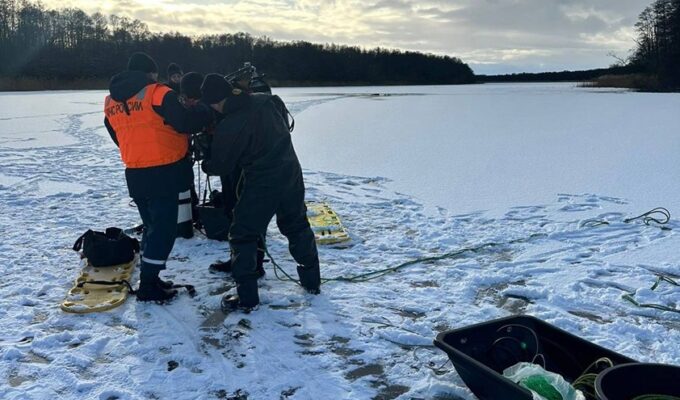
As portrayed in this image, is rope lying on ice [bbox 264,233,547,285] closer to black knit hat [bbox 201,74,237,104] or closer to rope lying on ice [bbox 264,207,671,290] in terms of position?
rope lying on ice [bbox 264,207,671,290]

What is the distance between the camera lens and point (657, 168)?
8094mm

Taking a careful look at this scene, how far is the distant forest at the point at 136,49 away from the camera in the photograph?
51.0 meters

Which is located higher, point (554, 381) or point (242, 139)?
point (242, 139)

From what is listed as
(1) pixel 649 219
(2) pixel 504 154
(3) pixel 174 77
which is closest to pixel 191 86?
(3) pixel 174 77

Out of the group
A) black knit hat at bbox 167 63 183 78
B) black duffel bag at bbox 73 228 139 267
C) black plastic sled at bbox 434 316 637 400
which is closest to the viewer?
black plastic sled at bbox 434 316 637 400

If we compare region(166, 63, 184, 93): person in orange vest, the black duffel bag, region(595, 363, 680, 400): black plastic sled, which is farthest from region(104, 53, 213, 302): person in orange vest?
region(595, 363, 680, 400): black plastic sled

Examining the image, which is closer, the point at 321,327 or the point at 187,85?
the point at 321,327

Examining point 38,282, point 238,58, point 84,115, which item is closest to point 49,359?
point 38,282

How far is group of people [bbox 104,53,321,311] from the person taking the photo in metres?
3.36

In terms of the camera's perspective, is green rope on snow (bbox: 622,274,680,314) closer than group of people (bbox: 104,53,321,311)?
No

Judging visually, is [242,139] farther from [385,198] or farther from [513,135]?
[513,135]

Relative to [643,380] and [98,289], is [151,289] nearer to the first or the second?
[98,289]

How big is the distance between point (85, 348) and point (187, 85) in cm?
174

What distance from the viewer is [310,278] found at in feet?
12.5
